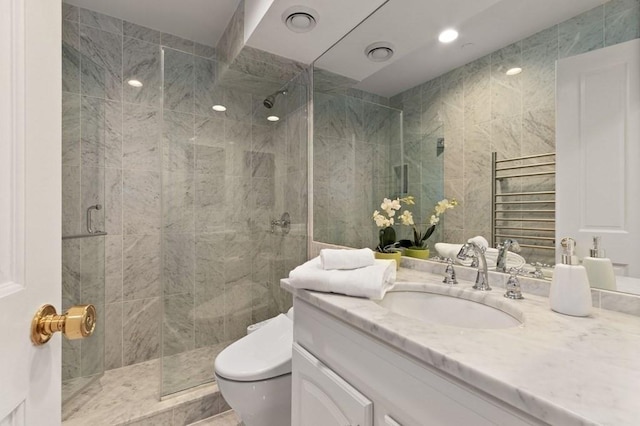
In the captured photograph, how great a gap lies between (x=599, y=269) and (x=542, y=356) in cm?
47

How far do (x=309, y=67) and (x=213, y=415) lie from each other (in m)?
2.21

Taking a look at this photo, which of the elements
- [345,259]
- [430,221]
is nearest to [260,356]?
[345,259]

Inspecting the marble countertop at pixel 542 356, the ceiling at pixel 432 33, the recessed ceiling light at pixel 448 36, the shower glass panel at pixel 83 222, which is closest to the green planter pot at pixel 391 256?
the marble countertop at pixel 542 356

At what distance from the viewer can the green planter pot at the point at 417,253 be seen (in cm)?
128

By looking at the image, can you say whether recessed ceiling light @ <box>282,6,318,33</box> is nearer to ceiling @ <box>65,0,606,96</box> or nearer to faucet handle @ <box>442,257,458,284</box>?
ceiling @ <box>65,0,606,96</box>

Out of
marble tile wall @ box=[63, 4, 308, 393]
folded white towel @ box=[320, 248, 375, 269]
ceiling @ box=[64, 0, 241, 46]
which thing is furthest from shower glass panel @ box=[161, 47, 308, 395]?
folded white towel @ box=[320, 248, 375, 269]

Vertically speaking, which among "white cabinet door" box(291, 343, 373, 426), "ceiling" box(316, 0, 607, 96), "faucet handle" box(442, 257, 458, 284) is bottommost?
"white cabinet door" box(291, 343, 373, 426)

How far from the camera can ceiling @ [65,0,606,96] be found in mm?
993

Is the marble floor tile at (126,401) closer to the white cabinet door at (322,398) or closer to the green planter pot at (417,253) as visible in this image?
the white cabinet door at (322,398)

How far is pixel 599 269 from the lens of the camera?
2.65 ft

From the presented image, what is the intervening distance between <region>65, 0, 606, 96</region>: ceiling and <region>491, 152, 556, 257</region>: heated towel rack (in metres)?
0.42

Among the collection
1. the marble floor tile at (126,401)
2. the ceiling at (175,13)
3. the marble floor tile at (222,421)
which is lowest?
the marble floor tile at (222,421)
